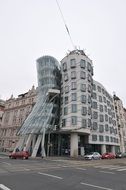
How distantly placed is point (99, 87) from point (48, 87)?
1813cm

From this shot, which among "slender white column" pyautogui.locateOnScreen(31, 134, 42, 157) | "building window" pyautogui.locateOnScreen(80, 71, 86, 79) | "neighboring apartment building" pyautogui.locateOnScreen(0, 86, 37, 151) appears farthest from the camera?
"neighboring apartment building" pyautogui.locateOnScreen(0, 86, 37, 151)

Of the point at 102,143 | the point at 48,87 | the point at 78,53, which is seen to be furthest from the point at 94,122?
the point at 78,53

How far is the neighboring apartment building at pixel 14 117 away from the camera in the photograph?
228 ft

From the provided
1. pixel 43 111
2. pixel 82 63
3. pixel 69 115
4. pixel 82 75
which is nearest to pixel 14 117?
pixel 43 111

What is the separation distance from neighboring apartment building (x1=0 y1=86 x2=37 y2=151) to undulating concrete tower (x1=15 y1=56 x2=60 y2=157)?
1204 cm

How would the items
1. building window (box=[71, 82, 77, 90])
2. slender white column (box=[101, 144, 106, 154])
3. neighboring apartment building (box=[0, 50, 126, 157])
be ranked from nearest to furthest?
neighboring apartment building (box=[0, 50, 126, 157]) → building window (box=[71, 82, 77, 90]) → slender white column (box=[101, 144, 106, 154])

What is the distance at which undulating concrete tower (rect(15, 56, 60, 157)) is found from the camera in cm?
5003

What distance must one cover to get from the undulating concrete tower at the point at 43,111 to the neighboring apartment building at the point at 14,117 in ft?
39.5

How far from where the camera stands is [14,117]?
74.1m

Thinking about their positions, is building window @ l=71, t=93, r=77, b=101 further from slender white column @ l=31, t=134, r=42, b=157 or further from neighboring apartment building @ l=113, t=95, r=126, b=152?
neighboring apartment building @ l=113, t=95, r=126, b=152

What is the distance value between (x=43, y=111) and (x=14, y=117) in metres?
24.6

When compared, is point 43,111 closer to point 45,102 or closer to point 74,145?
point 45,102

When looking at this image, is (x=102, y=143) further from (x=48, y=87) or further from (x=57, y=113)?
(x=48, y=87)

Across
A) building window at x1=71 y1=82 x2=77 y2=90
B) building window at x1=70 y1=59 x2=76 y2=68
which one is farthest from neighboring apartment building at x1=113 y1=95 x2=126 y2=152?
building window at x1=70 y1=59 x2=76 y2=68
